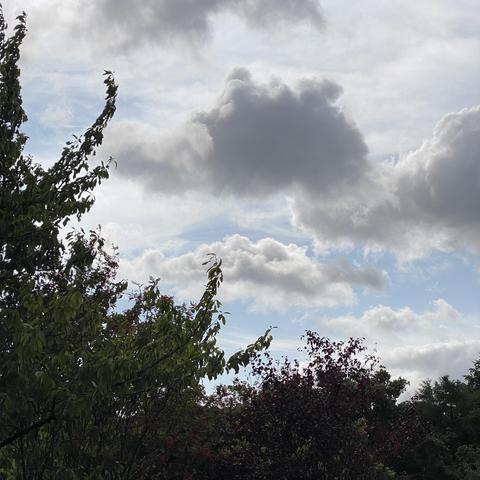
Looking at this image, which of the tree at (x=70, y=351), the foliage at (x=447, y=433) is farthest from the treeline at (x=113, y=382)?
the foliage at (x=447, y=433)

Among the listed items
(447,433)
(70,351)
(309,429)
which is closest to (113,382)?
(70,351)

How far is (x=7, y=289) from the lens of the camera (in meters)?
11.4

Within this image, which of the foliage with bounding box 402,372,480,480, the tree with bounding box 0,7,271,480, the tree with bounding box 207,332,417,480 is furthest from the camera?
the foliage with bounding box 402,372,480,480

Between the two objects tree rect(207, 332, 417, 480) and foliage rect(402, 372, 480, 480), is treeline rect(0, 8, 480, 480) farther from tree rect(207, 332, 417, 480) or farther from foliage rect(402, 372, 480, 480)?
foliage rect(402, 372, 480, 480)

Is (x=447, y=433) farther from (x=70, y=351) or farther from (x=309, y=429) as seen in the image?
(x=70, y=351)

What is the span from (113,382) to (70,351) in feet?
5.88

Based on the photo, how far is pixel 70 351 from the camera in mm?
9055

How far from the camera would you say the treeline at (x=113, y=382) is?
7492 millimetres

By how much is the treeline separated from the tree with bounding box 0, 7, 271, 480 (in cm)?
2

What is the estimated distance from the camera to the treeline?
24.6 ft

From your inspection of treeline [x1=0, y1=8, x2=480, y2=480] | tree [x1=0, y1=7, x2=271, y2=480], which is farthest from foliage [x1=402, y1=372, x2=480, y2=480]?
tree [x1=0, y1=7, x2=271, y2=480]

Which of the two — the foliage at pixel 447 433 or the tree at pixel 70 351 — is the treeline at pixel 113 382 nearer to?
the tree at pixel 70 351

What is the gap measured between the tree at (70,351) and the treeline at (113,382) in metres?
0.02

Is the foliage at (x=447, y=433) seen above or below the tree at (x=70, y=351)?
above
